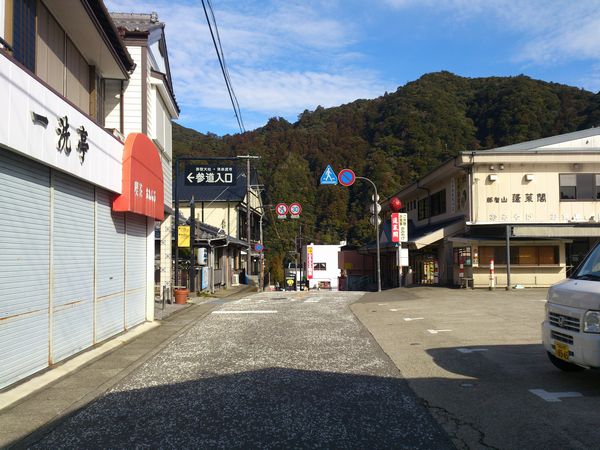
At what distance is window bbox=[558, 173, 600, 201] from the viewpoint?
23.9m

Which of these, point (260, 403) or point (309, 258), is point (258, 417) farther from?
point (309, 258)

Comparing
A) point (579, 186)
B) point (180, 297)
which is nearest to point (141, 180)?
point (180, 297)

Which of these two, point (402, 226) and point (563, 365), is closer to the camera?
point (563, 365)

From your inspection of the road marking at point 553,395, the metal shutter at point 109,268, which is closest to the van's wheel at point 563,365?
the road marking at point 553,395

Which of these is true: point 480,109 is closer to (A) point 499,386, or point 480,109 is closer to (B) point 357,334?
(B) point 357,334

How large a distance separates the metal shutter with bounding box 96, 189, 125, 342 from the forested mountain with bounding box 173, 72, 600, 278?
41687 millimetres

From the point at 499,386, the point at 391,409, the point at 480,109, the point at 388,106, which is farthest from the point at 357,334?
the point at 388,106

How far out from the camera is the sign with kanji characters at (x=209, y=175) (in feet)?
92.7

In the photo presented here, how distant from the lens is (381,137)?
66.1 metres

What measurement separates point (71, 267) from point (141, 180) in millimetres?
4255

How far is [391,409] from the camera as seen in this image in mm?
5848

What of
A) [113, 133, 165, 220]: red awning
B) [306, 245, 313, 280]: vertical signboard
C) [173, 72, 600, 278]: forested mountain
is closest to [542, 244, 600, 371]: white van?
[113, 133, 165, 220]: red awning

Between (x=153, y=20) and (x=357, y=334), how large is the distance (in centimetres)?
1282

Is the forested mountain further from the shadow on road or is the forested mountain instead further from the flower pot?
the shadow on road
